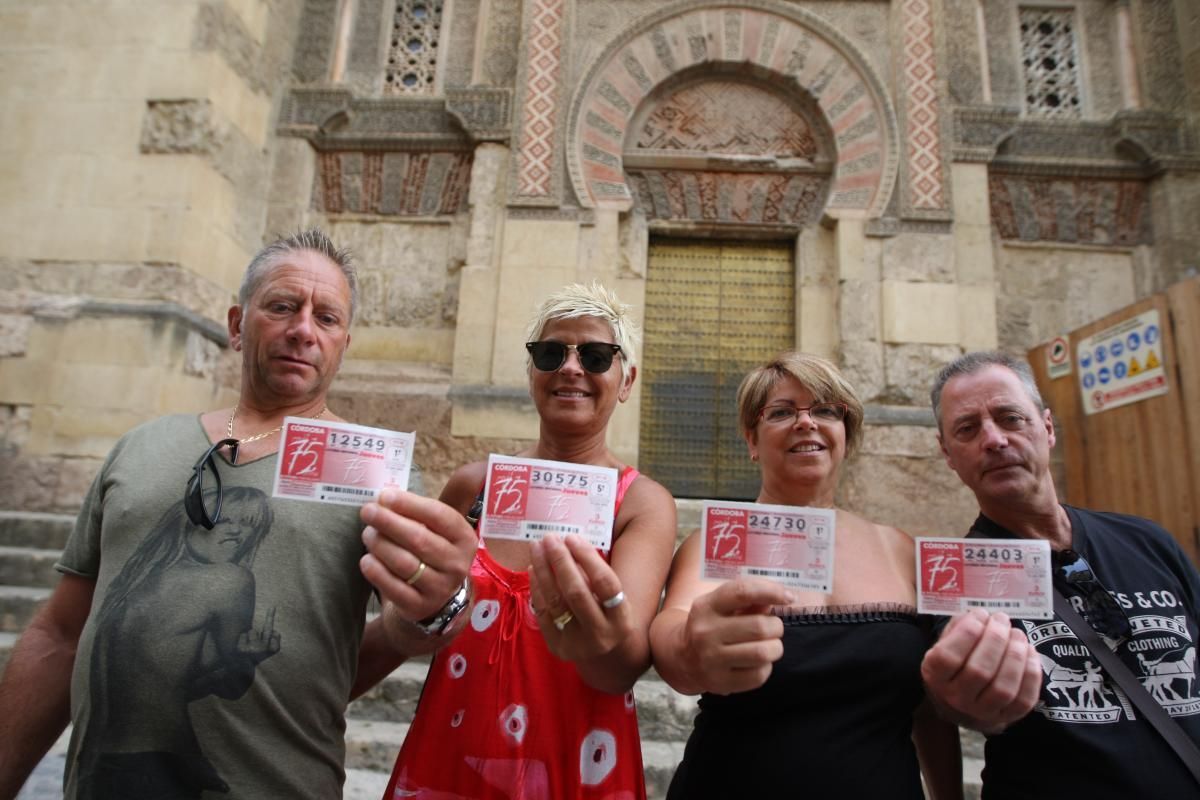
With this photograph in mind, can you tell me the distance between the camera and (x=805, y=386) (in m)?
1.43

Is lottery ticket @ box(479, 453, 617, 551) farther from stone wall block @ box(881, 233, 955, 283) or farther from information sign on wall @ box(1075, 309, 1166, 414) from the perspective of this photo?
stone wall block @ box(881, 233, 955, 283)

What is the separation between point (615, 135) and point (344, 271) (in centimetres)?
472

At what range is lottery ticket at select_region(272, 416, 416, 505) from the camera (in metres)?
1.16

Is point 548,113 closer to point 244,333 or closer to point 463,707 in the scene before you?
point 244,333

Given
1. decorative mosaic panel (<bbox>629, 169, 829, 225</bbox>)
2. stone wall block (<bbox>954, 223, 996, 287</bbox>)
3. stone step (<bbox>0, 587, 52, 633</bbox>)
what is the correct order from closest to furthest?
stone step (<bbox>0, 587, 52, 633</bbox>) → stone wall block (<bbox>954, 223, 996, 287</bbox>) → decorative mosaic panel (<bbox>629, 169, 829, 225</bbox>)

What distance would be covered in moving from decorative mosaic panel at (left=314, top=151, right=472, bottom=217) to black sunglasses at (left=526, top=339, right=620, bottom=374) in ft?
16.4

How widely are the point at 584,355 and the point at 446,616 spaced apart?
1.97 feet

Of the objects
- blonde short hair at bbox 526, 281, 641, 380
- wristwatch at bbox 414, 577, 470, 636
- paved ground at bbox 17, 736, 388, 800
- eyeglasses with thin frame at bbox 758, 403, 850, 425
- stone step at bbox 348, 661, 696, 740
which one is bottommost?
paved ground at bbox 17, 736, 388, 800

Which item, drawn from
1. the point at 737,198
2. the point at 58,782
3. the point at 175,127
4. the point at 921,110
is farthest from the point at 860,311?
the point at 58,782

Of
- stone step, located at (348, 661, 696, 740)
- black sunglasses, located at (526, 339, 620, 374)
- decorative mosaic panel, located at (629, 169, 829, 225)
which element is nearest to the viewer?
black sunglasses, located at (526, 339, 620, 374)

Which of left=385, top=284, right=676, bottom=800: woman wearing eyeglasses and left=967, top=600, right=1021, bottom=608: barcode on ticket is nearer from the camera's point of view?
left=385, top=284, right=676, bottom=800: woman wearing eyeglasses

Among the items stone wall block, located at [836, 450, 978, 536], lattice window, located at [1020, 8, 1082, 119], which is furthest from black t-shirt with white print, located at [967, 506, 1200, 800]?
lattice window, located at [1020, 8, 1082, 119]

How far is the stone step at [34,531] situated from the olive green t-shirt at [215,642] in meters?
3.38

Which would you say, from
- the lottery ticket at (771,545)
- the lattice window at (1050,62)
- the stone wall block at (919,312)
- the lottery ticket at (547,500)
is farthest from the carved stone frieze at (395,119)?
the lottery ticket at (771,545)
